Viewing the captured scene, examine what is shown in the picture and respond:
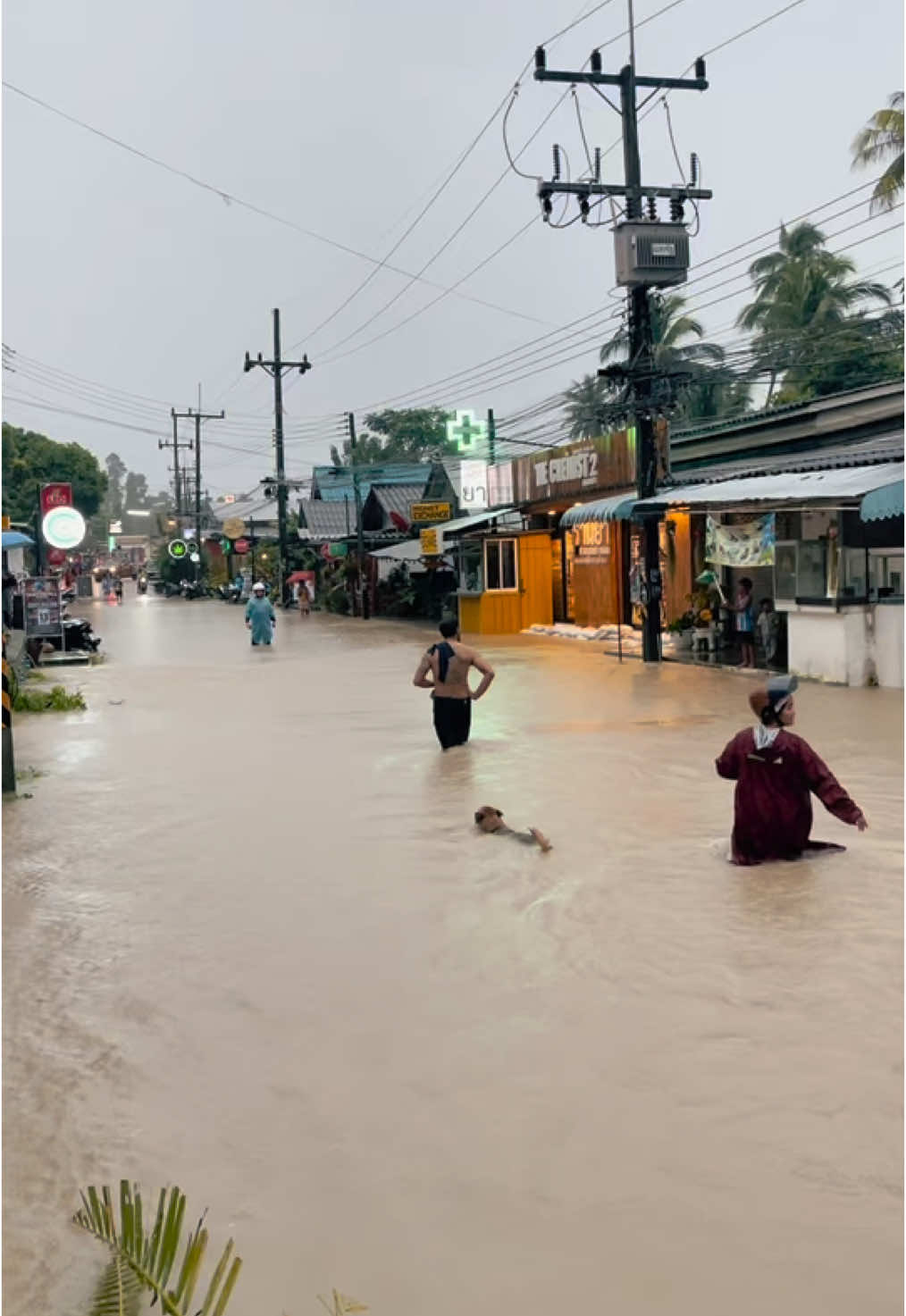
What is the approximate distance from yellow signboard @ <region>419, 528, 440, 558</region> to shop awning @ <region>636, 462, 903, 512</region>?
54.2 ft

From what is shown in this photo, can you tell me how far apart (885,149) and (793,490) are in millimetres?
12336

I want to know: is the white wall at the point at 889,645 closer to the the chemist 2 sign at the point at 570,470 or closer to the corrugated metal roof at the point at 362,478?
the the chemist 2 sign at the point at 570,470

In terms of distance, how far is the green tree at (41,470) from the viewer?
77625 millimetres

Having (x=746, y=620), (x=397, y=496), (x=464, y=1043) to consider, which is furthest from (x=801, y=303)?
(x=464, y=1043)

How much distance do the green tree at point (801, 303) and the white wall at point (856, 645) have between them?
76.8ft

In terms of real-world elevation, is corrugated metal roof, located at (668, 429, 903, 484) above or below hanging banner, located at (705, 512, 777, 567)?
above

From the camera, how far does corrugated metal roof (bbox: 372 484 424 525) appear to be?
178 feet

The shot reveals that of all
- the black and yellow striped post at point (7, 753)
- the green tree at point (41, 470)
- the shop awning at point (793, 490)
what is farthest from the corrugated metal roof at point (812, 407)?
the green tree at point (41, 470)

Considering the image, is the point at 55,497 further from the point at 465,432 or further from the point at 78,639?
the point at 465,432

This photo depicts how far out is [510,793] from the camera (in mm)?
12008

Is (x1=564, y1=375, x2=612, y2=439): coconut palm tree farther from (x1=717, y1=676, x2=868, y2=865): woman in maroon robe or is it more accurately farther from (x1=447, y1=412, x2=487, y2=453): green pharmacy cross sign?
(x1=717, y1=676, x2=868, y2=865): woman in maroon robe

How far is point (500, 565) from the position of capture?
3666cm

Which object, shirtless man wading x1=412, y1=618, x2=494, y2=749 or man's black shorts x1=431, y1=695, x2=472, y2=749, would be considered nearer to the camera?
shirtless man wading x1=412, y1=618, x2=494, y2=749

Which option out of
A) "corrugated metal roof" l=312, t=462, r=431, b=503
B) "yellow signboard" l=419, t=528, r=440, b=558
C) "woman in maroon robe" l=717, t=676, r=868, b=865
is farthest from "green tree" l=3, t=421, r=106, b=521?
"woman in maroon robe" l=717, t=676, r=868, b=865
